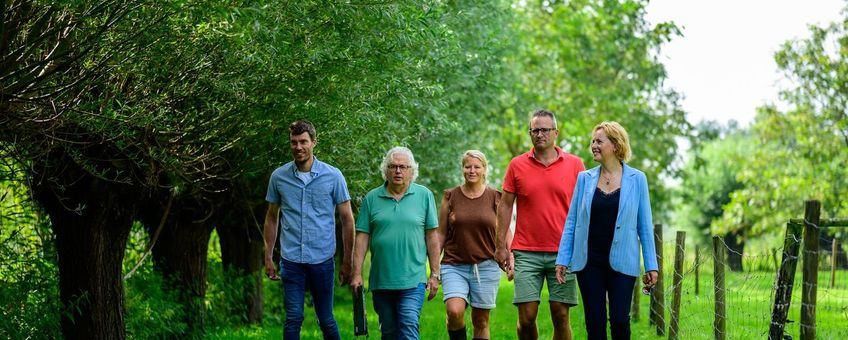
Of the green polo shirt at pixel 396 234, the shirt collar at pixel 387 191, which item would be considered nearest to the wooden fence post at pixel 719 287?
the green polo shirt at pixel 396 234

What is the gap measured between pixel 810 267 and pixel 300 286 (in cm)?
385

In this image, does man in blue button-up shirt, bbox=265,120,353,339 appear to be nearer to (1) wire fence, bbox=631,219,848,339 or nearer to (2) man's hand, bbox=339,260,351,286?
(2) man's hand, bbox=339,260,351,286

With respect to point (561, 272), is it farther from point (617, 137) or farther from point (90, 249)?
point (90, 249)

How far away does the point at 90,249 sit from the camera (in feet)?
40.6

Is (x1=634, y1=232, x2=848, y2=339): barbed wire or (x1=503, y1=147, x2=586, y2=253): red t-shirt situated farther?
(x1=634, y1=232, x2=848, y2=339): barbed wire

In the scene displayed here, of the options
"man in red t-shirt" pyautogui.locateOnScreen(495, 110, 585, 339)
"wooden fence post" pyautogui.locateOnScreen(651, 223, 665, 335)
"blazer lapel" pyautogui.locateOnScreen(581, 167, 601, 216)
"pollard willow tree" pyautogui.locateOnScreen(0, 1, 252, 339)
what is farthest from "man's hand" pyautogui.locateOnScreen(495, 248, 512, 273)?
"wooden fence post" pyautogui.locateOnScreen(651, 223, 665, 335)

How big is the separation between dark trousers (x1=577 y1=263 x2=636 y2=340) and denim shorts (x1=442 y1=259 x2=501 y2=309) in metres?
1.67

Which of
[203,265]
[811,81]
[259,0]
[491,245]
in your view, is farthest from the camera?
[811,81]

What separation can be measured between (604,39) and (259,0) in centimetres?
3036

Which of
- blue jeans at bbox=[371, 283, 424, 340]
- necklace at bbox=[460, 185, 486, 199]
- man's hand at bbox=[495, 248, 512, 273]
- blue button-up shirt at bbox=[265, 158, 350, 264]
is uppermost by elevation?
necklace at bbox=[460, 185, 486, 199]

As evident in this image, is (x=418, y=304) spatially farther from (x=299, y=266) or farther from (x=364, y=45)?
(x=364, y=45)

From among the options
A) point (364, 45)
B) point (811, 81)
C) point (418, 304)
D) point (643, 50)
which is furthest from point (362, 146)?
point (811, 81)

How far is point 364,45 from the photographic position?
11.3m

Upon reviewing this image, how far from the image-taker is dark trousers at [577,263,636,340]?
8195 mm
